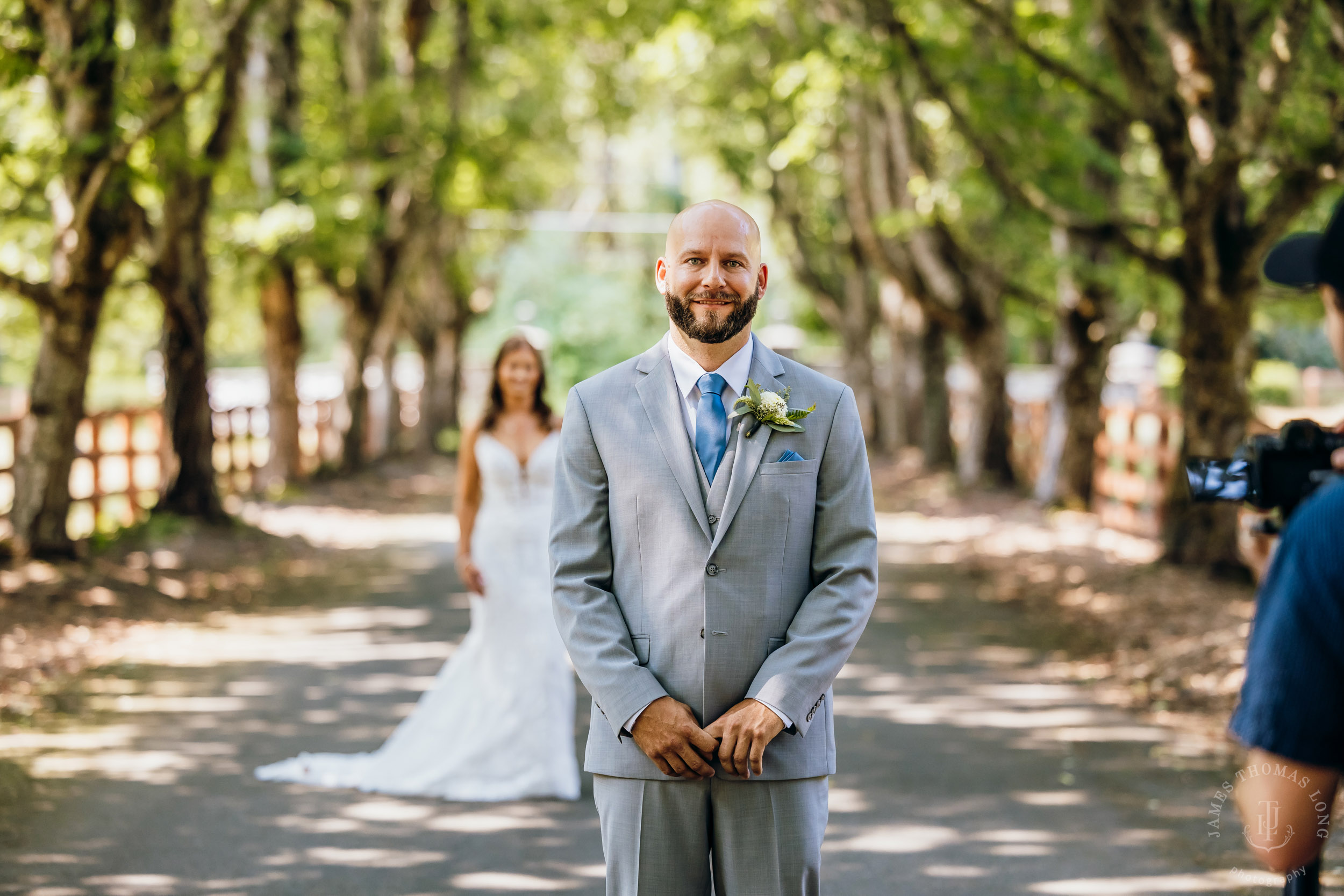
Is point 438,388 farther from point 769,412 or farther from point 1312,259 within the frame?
point 1312,259

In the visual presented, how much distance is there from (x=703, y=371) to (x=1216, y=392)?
9.29 metres

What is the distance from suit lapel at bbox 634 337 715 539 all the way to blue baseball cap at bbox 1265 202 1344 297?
1437 millimetres

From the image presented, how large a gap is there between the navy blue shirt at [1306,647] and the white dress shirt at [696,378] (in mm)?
1789

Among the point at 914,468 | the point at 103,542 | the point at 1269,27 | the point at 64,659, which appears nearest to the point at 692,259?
the point at 64,659

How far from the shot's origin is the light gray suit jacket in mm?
3213

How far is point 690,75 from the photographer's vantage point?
76.8ft

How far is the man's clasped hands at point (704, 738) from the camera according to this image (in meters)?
3.10

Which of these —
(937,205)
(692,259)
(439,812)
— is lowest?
(439,812)

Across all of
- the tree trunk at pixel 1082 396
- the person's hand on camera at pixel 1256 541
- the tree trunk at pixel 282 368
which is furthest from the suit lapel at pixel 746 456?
the tree trunk at pixel 282 368

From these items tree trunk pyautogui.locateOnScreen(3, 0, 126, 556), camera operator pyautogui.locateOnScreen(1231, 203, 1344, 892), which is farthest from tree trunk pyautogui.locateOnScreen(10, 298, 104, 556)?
camera operator pyautogui.locateOnScreen(1231, 203, 1344, 892)

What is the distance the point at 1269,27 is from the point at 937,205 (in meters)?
3.97

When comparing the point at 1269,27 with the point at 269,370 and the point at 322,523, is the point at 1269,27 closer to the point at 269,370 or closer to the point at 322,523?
the point at 322,523

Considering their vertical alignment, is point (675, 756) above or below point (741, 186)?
below

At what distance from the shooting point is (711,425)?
132 inches
